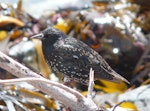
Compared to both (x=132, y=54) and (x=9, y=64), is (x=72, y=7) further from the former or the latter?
(x=9, y=64)

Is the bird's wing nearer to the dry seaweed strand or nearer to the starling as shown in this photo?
the starling

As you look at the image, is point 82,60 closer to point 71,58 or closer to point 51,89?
point 71,58

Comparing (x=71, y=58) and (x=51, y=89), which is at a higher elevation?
(x=71, y=58)

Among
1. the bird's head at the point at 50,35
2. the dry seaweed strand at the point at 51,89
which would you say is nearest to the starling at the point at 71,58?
the bird's head at the point at 50,35

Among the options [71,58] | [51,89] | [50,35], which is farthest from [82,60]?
[51,89]

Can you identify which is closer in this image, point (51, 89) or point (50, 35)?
point (51, 89)

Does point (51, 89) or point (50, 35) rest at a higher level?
point (50, 35)

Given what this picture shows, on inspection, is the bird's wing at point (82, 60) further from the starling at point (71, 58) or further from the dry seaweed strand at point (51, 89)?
the dry seaweed strand at point (51, 89)

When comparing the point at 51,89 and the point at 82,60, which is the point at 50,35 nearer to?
the point at 82,60

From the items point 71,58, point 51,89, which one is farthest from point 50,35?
point 51,89
